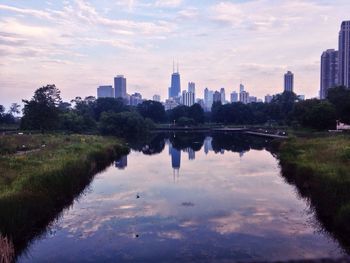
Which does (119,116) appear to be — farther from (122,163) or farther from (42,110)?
(122,163)

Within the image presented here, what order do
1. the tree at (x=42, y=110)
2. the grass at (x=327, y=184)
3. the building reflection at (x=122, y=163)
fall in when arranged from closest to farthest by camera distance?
1. the grass at (x=327, y=184)
2. the building reflection at (x=122, y=163)
3. the tree at (x=42, y=110)

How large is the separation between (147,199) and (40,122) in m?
45.0

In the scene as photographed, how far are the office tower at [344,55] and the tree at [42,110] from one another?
88.7 metres

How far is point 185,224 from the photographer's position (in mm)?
18656

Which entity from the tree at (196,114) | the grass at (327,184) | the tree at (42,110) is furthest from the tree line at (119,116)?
the grass at (327,184)

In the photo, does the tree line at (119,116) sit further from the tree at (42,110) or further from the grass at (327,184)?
the grass at (327,184)

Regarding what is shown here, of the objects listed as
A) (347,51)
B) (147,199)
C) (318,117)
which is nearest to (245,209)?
(147,199)

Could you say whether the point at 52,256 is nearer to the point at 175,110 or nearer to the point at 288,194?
the point at 288,194

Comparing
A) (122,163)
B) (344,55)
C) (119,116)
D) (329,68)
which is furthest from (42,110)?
(329,68)

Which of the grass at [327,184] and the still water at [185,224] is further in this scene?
the grass at [327,184]

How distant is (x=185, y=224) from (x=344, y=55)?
120 metres

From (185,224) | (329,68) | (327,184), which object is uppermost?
(329,68)

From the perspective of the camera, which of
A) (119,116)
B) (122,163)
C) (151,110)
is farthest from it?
(151,110)

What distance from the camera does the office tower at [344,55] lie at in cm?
12319
